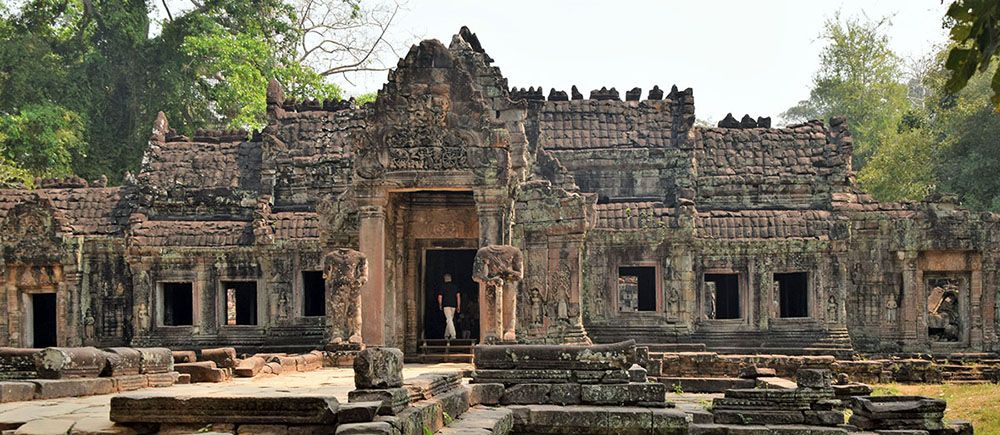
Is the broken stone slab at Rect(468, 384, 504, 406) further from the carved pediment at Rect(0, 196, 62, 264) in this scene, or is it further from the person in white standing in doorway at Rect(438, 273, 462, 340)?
the carved pediment at Rect(0, 196, 62, 264)

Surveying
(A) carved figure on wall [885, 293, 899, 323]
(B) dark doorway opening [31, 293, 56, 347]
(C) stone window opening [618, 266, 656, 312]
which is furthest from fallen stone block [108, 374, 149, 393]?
(A) carved figure on wall [885, 293, 899, 323]

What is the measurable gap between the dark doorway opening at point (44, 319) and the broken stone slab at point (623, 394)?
17345mm

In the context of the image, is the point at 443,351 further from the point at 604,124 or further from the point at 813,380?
the point at 604,124

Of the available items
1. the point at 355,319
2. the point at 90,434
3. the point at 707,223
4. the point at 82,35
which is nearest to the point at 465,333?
the point at 355,319

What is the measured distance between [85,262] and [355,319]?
991 centimetres

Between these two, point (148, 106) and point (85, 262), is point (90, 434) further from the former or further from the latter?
point (148, 106)

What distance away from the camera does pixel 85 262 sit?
24.9 metres

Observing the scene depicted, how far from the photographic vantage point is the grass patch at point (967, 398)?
14.6m

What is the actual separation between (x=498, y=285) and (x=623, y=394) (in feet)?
14.1

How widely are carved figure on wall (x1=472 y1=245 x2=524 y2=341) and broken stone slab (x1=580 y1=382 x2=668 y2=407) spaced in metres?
4.02

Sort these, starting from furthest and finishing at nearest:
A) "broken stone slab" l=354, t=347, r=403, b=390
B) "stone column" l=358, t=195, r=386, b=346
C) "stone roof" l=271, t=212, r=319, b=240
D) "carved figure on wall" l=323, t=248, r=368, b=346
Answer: "stone roof" l=271, t=212, r=319, b=240
"stone column" l=358, t=195, r=386, b=346
"carved figure on wall" l=323, t=248, r=368, b=346
"broken stone slab" l=354, t=347, r=403, b=390

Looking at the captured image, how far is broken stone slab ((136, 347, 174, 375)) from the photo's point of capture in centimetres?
1245

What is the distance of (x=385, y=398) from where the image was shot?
8852mm

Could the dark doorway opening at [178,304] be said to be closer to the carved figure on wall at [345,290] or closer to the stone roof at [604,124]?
the carved figure on wall at [345,290]
